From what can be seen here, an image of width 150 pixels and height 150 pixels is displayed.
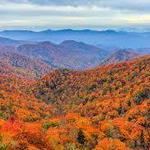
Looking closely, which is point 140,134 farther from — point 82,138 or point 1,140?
point 1,140

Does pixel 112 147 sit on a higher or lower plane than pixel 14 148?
lower

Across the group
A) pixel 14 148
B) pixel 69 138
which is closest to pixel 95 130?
pixel 69 138

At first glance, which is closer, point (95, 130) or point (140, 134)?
point (95, 130)

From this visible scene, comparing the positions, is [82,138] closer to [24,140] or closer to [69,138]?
[69,138]

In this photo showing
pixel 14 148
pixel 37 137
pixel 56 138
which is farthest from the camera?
pixel 56 138

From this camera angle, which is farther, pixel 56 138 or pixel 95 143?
pixel 95 143

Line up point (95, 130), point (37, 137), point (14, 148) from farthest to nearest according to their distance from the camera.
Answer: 1. point (95, 130)
2. point (37, 137)
3. point (14, 148)

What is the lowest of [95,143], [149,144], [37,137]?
[149,144]

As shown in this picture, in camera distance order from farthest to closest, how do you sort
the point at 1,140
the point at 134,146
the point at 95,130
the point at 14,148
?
the point at 134,146 < the point at 95,130 < the point at 1,140 < the point at 14,148

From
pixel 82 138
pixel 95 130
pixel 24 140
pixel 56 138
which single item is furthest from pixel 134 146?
pixel 24 140
